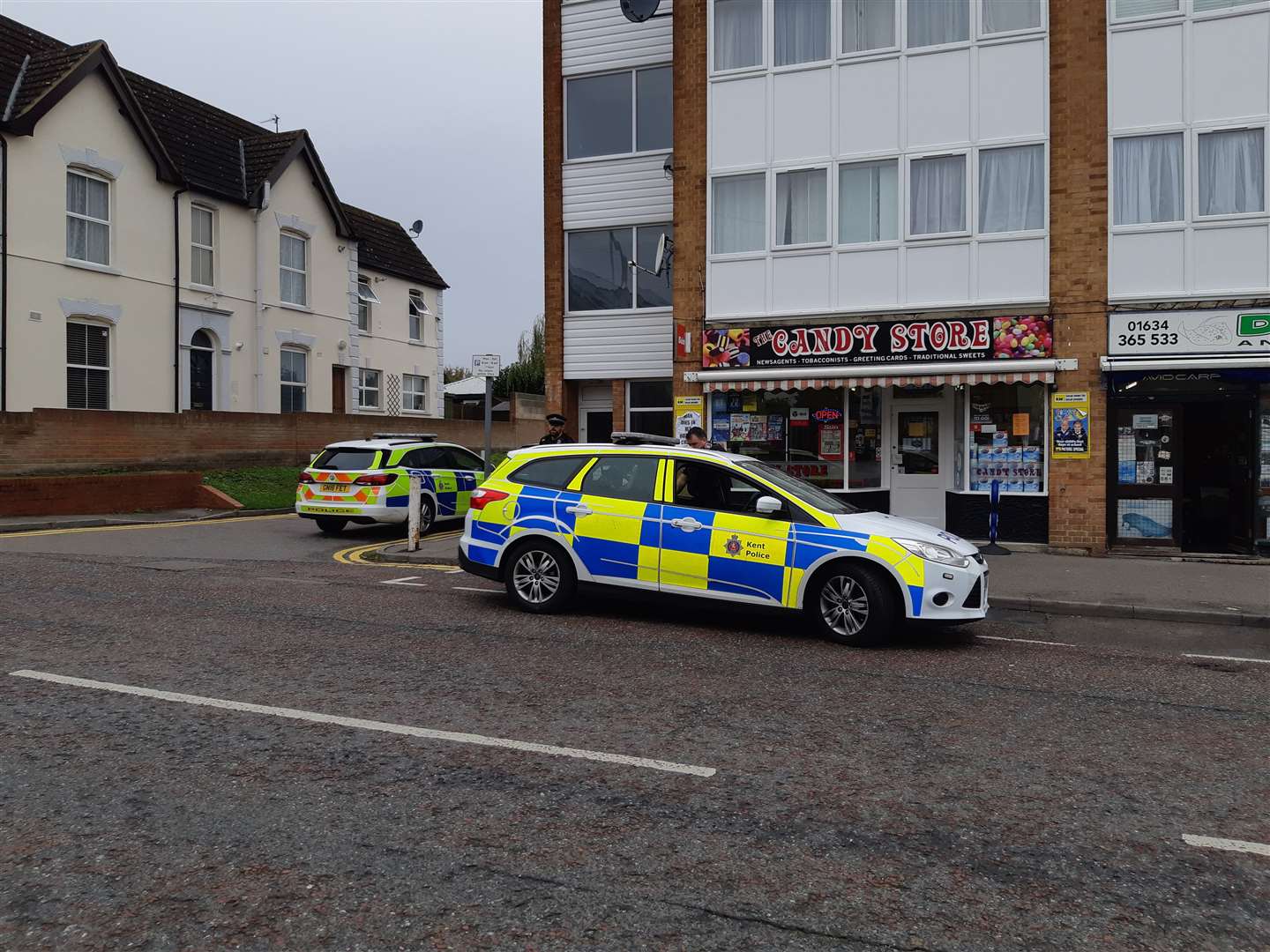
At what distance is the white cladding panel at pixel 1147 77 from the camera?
14062 mm

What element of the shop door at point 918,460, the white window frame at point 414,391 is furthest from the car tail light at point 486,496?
the white window frame at point 414,391

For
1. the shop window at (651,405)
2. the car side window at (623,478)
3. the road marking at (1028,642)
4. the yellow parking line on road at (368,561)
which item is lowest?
the road marking at (1028,642)

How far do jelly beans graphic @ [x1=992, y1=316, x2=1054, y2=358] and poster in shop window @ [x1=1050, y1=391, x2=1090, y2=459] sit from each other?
74 centimetres

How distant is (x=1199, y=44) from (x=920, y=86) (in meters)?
3.79

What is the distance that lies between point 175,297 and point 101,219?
7.87 ft

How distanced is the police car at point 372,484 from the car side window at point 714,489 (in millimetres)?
7139

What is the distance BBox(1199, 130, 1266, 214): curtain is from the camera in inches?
544

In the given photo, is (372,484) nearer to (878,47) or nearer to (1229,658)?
(878,47)

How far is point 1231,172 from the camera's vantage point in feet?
45.6

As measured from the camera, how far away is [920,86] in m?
15.2

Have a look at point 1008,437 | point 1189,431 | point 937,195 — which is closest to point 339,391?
point 937,195

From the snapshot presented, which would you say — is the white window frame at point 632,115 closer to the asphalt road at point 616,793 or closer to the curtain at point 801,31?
the curtain at point 801,31

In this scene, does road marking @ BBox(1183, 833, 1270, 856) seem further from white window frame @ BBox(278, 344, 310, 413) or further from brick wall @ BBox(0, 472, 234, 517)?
white window frame @ BBox(278, 344, 310, 413)

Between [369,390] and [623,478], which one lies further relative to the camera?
[369,390]
